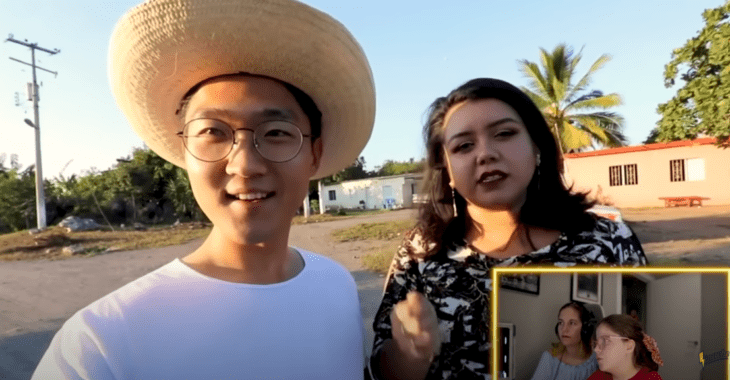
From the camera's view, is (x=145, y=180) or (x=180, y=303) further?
(x=145, y=180)

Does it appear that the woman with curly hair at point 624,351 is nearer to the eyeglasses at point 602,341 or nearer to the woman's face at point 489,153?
the eyeglasses at point 602,341

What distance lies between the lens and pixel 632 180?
17.0 metres

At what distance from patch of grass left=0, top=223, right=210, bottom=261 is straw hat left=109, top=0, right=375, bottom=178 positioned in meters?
10.4

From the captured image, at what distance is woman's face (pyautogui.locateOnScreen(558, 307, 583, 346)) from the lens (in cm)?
73

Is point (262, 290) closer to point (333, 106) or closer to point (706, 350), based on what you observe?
point (333, 106)

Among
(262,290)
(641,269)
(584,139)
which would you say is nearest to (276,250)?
(262,290)

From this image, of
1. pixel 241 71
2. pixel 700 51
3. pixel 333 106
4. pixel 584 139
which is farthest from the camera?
pixel 584 139

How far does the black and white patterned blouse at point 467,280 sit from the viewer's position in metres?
1.25

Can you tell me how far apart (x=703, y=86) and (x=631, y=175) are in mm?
9344

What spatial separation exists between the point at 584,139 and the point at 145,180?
712 inches

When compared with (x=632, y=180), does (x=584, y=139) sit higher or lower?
higher

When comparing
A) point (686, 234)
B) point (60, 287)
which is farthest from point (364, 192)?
point (60, 287)

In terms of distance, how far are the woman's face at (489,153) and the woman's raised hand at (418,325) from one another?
44cm

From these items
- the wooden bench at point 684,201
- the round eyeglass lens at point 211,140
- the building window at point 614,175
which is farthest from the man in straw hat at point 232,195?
the building window at point 614,175
